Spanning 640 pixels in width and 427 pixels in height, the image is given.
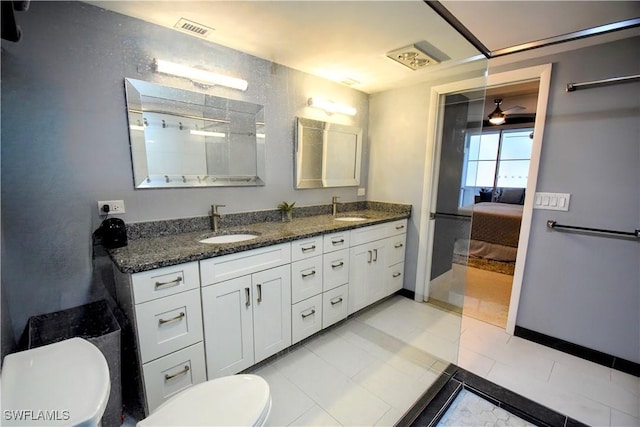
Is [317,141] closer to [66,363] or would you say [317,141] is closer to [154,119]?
[154,119]

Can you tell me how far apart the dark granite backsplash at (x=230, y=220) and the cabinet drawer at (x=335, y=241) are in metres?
0.50

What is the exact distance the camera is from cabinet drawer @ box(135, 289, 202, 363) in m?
1.22

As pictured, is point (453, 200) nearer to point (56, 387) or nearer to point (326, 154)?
point (326, 154)

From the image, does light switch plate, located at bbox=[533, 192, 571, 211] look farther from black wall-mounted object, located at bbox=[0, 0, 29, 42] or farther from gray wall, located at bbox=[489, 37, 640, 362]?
black wall-mounted object, located at bbox=[0, 0, 29, 42]

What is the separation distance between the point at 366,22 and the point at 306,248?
55.7 inches

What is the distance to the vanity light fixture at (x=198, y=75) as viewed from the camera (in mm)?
1561

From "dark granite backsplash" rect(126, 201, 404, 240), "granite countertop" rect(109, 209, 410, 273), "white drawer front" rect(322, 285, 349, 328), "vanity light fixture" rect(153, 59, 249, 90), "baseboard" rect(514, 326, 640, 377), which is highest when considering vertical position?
"vanity light fixture" rect(153, 59, 249, 90)

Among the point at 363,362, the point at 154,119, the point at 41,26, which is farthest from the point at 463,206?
the point at 41,26

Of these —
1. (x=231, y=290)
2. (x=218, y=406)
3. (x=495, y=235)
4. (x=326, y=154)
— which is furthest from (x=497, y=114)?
(x=218, y=406)

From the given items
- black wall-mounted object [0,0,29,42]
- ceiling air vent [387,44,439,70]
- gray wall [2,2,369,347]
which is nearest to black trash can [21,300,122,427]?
gray wall [2,2,369,347]

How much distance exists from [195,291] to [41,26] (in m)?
1.42

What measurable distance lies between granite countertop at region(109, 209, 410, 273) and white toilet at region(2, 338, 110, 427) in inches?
13.7

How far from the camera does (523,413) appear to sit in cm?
144

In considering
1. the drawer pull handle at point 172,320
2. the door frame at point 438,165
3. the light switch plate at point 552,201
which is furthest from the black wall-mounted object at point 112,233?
the light switch plate at point 552,201
